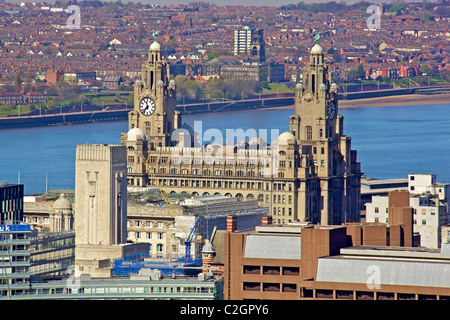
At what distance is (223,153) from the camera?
79.8 meters

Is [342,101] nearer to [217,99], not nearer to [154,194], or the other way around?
[217,99]

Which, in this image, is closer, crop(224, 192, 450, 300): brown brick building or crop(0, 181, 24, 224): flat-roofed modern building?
crop(224, 192, 450, 300): brown brick building

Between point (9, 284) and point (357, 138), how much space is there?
288 feet

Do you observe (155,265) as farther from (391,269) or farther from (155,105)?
(155,105)

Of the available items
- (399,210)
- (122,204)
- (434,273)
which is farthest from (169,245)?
(434,273)

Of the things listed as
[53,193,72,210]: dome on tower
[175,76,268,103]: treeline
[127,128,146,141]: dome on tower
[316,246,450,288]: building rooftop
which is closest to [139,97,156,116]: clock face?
[127,128,146,141]: dome on tower

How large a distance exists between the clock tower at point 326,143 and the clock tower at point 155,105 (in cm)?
655

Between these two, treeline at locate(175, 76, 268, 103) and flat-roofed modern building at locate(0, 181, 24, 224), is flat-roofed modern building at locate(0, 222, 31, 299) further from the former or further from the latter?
treeline at locate(175, 76, 268, 103)

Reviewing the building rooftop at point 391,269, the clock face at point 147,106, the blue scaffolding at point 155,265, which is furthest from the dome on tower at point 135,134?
the building rooftop at point 391,269

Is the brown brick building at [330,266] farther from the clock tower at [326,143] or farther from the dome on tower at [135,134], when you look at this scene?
the dome on tower at [135,134]

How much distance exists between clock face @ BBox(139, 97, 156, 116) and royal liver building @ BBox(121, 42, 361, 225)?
50mm

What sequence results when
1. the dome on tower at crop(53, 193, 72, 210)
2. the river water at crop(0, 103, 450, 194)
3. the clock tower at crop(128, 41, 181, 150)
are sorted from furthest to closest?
the river water at crop(0, 103, 450, 194)
the clock tower at crop(128, 41, 181, 150)
the dome on tower at crop(53, 193, 72, 210)

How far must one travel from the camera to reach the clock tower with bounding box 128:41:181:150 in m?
82.1

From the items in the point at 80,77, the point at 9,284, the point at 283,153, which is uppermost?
the point at 80,77
